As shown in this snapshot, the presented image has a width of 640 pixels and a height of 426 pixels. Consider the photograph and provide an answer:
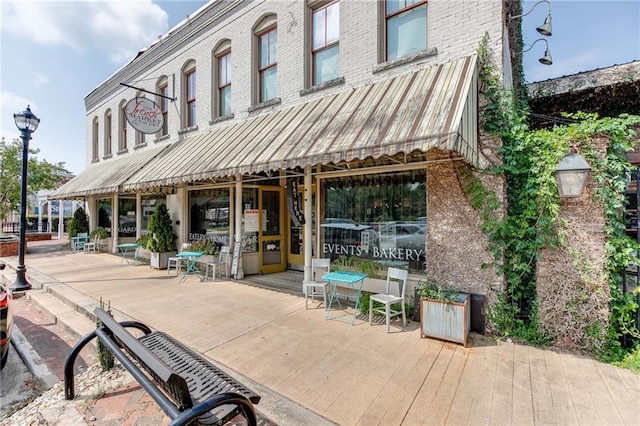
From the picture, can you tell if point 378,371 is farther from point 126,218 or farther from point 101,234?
point 101,234

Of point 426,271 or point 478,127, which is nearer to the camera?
point 478,127

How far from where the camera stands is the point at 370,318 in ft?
17.3

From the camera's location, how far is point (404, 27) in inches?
246

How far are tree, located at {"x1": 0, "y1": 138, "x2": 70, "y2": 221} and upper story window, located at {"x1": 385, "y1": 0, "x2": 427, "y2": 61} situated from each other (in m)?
20.9

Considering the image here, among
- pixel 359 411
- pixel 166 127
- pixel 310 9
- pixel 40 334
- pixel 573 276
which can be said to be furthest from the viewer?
pixel 166 127

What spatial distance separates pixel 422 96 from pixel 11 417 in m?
6.59

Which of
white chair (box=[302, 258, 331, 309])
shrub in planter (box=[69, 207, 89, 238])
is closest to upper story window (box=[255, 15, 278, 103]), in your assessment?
white chair (box=[302, 258, 331, 309])

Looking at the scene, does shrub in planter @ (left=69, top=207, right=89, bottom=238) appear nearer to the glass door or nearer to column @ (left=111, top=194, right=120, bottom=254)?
column @ (left=111, top=194, right=120, bottom=254)

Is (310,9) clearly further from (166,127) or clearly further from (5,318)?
(5,318)

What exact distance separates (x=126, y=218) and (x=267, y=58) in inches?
424

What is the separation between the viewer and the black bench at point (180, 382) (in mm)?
2209

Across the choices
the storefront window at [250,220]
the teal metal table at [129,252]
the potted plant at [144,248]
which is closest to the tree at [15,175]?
the teal metal table at [129,252]

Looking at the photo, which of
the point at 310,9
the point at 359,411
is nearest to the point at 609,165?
the point at 359,411

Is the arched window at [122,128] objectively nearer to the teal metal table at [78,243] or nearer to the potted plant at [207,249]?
the teal metal table at [78,243]
